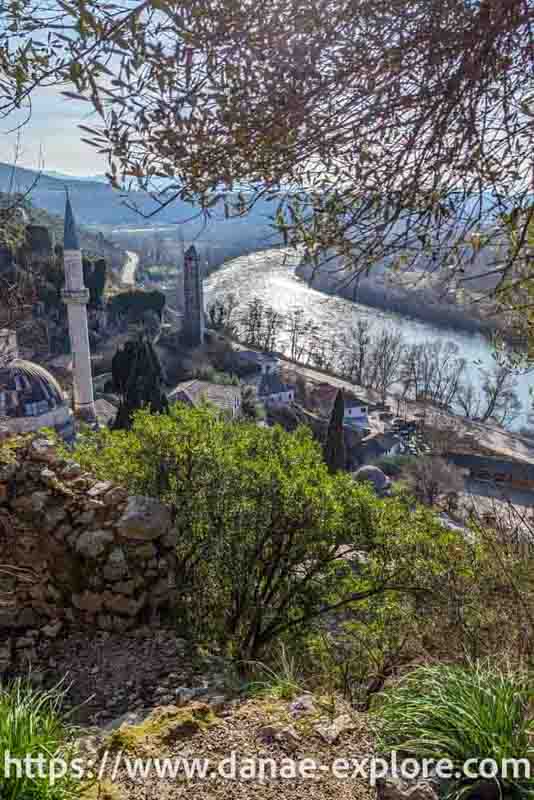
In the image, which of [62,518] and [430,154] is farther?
[62,518]

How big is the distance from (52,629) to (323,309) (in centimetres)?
4323

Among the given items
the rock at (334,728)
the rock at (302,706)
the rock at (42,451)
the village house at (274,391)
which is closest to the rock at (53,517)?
the rock at (42,451)

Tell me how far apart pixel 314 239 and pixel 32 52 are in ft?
Result: 3.39

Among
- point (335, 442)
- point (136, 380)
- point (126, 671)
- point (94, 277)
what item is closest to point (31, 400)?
point (136, 380)

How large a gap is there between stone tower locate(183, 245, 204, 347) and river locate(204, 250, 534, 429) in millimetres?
4072

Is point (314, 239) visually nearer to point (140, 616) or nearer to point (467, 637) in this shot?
point (467, 637)

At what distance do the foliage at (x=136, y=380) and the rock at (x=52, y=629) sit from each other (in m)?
11.2

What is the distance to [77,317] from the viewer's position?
1847 cm

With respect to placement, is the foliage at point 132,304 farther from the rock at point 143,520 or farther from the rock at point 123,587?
the rock at point 123,587

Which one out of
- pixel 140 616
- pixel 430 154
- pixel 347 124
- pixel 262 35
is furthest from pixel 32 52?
pixel 140 616

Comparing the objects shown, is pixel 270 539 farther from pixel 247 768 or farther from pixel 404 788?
pixel 404 788

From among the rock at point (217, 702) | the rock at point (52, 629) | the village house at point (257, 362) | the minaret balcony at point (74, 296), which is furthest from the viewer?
→ the village house at point (257, 362)

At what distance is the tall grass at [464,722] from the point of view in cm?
154

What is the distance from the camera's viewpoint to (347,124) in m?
1.84
